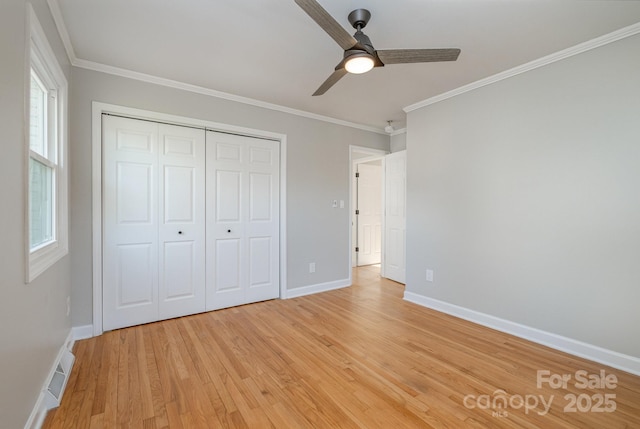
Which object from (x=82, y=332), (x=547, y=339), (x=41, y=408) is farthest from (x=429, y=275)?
(x=82, y=332)

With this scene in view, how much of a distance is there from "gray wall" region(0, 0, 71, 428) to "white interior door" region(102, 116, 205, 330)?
117 cm

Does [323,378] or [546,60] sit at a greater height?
[546,60]

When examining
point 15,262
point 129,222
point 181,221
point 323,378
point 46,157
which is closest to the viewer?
point 15,262

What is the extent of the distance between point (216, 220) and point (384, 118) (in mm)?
2724

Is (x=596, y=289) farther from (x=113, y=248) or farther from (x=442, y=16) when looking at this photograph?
(x=113, y=248)

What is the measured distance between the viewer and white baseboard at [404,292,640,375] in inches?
84.0

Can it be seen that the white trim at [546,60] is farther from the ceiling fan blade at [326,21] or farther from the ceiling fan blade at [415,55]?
the ceiling fan blade at [326,21]

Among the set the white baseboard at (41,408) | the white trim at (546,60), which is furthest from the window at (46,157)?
the white trim at (546,60)

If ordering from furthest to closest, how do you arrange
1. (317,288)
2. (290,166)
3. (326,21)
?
(317,288)
(290,166)
(326,21)

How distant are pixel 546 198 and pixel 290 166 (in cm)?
277

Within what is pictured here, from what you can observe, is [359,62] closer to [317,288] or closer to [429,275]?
[429,275]

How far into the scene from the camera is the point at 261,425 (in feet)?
5.16

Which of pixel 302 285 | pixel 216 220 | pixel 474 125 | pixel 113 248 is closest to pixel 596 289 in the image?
pixel 474 125

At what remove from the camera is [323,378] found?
200 centimetres
